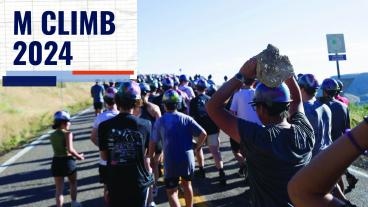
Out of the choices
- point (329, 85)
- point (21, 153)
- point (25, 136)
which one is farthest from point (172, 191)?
point (25, 136)

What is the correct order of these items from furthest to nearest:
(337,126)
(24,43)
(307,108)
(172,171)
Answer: (24,43)
(337,126)
(172,171)
(307,108)

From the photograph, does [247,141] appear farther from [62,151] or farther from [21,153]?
[21,153]

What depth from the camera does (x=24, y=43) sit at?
19.2 meters

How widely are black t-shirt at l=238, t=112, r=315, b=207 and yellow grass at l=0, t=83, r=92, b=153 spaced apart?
568 inches

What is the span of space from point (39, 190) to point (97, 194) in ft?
4.92

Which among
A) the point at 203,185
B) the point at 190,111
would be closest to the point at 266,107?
the point at 203,185

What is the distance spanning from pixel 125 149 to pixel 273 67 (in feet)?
8.93

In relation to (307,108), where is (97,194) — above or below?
below

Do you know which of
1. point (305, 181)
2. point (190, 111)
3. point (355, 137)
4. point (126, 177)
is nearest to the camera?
point (355, 137)

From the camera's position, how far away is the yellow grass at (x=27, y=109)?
797 inches

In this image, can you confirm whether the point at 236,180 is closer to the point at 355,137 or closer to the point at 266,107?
the point at 266,107

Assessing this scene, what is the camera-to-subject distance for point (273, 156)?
3193 millimetres

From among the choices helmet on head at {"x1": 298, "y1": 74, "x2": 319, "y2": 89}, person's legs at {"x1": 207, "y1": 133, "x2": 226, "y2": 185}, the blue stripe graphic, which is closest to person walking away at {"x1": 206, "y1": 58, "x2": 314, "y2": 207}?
helmet on head at {"x1": 298, "y1": 74, "x2": 319, "y2": 89}

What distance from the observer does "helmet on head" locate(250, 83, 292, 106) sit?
10.4 feet
